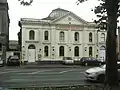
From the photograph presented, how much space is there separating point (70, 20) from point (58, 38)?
13.9 ft

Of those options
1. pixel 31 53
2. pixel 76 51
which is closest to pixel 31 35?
pixel 31 53

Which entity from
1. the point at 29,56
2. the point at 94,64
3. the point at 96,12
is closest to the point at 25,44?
the point at 29,56

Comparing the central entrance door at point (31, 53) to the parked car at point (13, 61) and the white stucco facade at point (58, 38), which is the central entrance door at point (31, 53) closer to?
the white stucco facade at point (58, 38)

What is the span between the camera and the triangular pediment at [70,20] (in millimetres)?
52806

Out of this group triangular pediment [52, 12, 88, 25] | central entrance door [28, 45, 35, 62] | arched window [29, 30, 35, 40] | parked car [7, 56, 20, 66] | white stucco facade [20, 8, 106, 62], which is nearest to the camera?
parked car [7, 56, 20, 66]

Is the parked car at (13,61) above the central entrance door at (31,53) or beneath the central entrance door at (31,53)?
beneath

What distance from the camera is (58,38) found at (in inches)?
2057

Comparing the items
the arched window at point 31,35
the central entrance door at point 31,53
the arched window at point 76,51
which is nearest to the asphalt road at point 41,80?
the central entrance door at point 31,53

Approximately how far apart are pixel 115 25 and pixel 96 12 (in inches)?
65.5

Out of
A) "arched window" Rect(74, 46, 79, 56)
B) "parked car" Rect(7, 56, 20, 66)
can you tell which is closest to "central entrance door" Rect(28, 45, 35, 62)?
→ "parked car" Rect(7, 56, 20, 66)

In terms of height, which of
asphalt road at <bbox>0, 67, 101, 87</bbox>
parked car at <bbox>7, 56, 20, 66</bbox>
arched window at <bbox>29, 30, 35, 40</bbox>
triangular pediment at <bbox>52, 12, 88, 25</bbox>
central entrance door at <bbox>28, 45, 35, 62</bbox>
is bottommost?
asphalt road at <bbox>0, 67, 101, 87</bbox>

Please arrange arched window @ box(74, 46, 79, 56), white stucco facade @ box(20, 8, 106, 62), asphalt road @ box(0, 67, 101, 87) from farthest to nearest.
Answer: arched window @ box(74, 46, 79, 56), white stucco facade @ box(20, 8, 106, 62), asphalt road @ box(0, 67, 101, 87)

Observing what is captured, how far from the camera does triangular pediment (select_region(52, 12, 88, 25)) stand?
5281 centimetres

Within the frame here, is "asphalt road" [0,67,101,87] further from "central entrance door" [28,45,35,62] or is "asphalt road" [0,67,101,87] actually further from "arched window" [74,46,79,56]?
"arched window" [74,46,79,56]
